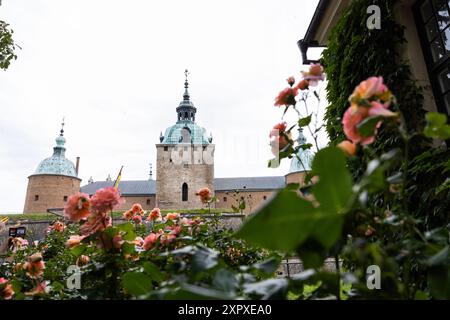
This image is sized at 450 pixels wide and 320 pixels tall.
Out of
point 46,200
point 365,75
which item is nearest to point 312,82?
point 365,75

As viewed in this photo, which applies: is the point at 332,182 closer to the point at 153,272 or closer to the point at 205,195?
the point at 153,272

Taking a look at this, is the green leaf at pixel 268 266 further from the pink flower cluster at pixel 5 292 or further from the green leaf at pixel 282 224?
the pink flower cluster at pixel 5 292

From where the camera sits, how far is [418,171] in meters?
2.58

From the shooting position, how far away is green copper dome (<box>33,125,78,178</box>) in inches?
1308

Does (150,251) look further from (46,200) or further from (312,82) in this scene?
(46,200)

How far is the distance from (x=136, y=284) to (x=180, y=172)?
32.5m

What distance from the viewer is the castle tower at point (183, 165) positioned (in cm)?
3219

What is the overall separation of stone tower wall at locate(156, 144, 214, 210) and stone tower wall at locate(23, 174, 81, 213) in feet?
33.7

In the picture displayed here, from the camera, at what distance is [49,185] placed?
32719 mm

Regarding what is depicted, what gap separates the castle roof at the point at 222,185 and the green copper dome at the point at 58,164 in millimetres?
6546

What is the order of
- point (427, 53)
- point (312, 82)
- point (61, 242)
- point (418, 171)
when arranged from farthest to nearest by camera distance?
1. point (61, 242)
2. point (427, 53)
3. point (418, 171)
4. point (312, 82)

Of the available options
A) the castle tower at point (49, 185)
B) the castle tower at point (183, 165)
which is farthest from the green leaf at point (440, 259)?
the castle tower at point (49, 185)

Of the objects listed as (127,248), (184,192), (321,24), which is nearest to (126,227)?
(127,248)
